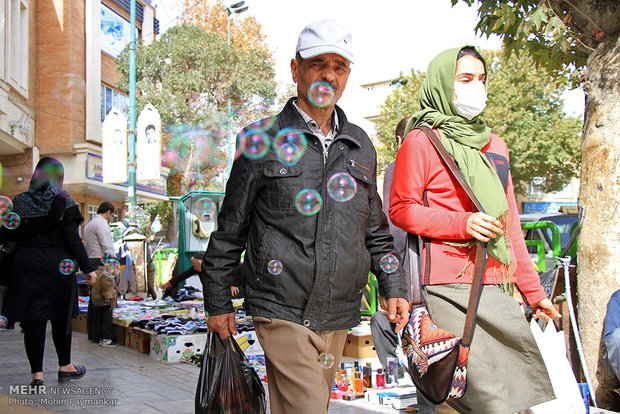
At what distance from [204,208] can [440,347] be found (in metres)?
12.7

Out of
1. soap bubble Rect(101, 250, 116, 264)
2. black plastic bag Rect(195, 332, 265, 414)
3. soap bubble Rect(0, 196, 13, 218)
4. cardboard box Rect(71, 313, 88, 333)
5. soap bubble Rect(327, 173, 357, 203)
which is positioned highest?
soap bubble Rect(0, 196, 13, 218)

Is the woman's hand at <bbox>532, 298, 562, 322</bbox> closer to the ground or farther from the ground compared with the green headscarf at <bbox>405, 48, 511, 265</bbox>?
closer to the ground

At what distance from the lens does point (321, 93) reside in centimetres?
260

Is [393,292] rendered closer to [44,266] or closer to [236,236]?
[236,236]

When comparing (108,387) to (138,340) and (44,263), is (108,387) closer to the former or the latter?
(44,263)

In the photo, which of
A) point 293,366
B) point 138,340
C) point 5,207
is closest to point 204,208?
point 138,340

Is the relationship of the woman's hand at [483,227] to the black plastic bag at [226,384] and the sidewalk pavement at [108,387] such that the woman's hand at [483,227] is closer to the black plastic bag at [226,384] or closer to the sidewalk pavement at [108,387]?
the black plastic bag at [226,384]

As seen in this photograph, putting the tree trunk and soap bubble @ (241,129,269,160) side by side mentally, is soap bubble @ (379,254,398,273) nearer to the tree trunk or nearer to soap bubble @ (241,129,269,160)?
soap bubble @ (241,129,269,160)

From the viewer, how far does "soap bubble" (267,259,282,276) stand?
242cm

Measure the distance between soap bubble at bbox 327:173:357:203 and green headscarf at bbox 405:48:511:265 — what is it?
0.49 meters

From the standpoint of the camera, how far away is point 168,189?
35500mm

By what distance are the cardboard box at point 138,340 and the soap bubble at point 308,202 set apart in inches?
204

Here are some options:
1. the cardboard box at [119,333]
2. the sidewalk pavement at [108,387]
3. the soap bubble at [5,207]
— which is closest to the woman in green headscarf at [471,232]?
the sidewalk pavement at [108,387]

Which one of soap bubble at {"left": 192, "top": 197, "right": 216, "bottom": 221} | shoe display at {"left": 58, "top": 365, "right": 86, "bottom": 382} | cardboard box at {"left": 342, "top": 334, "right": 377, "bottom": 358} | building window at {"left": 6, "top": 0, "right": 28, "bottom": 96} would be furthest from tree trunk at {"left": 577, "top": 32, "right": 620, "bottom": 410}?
building window at {"left": 6, "top": 0, "right": 28, "bottom": 96}
